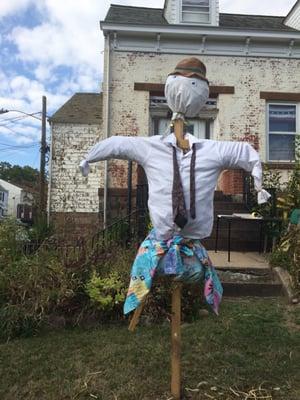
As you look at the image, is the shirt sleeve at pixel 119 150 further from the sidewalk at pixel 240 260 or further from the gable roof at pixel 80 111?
the gable roof at pixel 80 111

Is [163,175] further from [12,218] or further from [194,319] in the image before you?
[12,218]

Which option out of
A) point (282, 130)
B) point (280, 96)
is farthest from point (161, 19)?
point (282, 130)

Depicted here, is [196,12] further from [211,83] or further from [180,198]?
[180,198]

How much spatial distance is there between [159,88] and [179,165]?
28.3ft

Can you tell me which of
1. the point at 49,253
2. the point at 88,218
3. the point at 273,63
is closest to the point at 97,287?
the point at 49,253

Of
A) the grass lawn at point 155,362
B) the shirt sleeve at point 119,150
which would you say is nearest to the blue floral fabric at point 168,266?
the shirt sleeve at point 119,150

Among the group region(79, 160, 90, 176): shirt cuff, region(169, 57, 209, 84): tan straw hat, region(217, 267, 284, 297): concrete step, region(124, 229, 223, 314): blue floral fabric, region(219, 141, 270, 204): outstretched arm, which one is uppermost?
region(169, 57, 209, 84): tan straw hat

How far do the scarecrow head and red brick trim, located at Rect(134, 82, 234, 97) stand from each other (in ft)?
26.8

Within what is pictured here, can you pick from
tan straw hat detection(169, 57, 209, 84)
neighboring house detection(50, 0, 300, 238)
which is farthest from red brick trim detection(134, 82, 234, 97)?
tan straw hat detection(169, 57, 209, 84)

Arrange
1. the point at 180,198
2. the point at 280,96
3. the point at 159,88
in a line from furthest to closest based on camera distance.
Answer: the point at 280,96 → the point at 159,88 → the point at 180,198

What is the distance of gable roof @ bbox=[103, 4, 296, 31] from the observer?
1186cm

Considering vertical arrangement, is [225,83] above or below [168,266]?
above

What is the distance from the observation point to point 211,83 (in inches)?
453

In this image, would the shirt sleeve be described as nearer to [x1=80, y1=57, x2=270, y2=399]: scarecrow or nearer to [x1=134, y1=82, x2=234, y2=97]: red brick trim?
[x1=80, y1=57, x2=270, y2=399]: scarecrow
